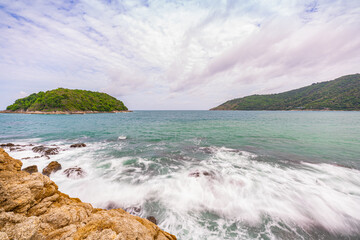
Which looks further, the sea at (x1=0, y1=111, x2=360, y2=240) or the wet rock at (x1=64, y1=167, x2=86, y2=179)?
the wet rock at (x1=64, y1=167, x2=86, y2=179)

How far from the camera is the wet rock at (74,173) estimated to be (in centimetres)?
981

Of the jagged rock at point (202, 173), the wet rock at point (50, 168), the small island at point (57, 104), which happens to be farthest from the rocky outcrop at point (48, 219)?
the small island at point (57, 104)

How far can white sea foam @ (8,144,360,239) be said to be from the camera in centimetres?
604

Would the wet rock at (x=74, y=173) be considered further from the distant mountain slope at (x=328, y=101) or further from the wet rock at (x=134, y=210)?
the distant mountain slope at (x=328, y=101)

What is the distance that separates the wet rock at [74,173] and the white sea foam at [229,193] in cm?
33

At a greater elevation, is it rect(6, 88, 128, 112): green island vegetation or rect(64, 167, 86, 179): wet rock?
rect(6, 88, 128, 112): green island vegetation

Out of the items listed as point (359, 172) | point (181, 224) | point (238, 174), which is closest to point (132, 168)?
point (181, 224)

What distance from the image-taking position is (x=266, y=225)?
5.94 metres

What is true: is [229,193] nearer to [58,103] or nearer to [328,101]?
[58,103]

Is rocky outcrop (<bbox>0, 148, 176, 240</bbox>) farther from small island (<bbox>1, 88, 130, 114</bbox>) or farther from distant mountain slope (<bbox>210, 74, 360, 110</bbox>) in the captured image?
distant mountain slope (<bbox>210, 74, 360, 110</bbox>)

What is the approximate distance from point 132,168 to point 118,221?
8317 mm

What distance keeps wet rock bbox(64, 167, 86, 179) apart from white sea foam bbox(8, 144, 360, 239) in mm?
330

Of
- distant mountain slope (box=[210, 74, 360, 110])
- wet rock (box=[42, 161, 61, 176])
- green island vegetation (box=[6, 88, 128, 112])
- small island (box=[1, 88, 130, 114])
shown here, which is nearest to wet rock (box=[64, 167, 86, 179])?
wet rock (box=[42, 161, 61, 176])

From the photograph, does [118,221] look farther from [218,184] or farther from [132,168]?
[132,168]
